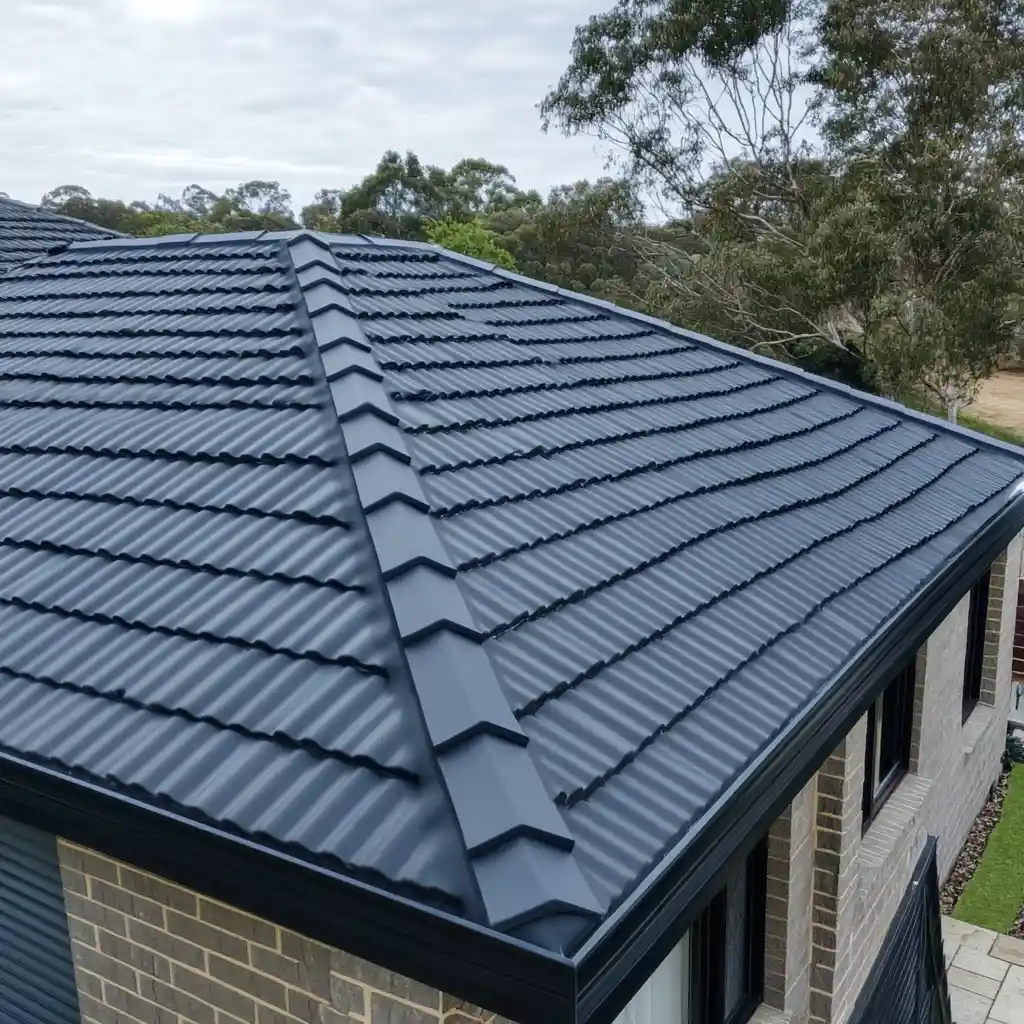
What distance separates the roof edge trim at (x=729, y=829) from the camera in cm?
244

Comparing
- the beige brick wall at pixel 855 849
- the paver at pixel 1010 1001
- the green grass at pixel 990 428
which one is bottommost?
the green grass at pixel 990 428

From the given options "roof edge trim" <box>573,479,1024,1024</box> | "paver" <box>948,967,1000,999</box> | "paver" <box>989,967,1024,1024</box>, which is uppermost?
"roof edge trim" <box>573,479,1024,1024</box>

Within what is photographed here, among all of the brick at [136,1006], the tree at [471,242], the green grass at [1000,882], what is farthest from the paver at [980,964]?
the tree at [471,242]

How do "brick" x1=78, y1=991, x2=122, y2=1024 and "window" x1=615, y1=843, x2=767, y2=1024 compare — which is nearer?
"brick" x1=78, y1=991, x2=122, y2=1024

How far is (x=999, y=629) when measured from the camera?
920cm

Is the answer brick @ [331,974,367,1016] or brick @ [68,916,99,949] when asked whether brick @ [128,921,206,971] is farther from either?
brick @ [331,974,367,1016]

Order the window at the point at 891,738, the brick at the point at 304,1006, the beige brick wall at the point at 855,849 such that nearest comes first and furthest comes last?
the brick at the point at 304,1006 → the beige brick wall at the point at 855,849 → the window at the point at 891,738

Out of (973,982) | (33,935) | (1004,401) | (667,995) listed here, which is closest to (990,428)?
(1004,401)

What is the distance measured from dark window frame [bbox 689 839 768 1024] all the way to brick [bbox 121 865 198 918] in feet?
6.99

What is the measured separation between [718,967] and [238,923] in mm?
2260

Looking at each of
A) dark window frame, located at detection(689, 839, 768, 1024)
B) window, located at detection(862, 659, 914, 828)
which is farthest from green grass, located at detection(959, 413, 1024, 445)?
dark window frame, located at detection(689, 839, 768, 1024)

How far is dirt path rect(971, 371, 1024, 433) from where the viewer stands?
115 ft

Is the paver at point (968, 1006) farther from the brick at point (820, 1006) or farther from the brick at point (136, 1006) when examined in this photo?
the brick at point (136, 1006)

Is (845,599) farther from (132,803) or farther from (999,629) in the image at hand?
(999,629)
